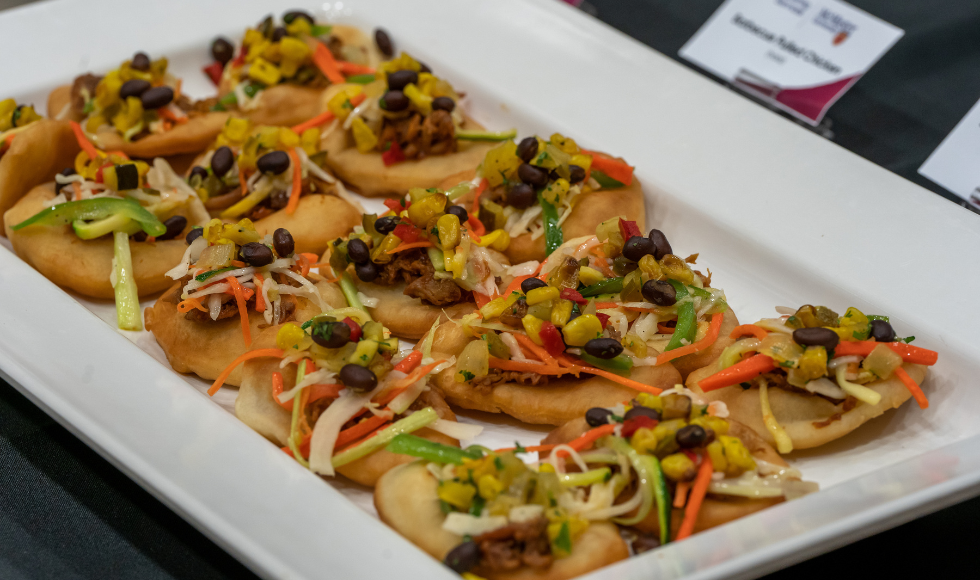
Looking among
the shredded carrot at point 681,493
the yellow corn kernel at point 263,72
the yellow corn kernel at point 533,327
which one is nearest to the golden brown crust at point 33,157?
the yellow corn kernel at point 263,72

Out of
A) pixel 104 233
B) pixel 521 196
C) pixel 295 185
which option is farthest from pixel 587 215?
pixel 104 233

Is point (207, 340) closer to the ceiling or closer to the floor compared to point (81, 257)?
closer to the ceiling

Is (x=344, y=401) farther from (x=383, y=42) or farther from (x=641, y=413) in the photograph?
(x=383, y=42)

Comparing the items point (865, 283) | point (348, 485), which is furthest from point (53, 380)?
point (865, 283)

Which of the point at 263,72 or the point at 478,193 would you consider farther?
the point at 263,72

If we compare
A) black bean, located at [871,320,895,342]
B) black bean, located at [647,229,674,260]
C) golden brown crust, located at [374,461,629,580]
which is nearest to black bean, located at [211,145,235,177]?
golden brown crust, located at [374,461,629,580]

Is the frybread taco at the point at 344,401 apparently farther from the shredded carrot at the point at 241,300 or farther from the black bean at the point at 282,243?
the black bean at the point at 282,243
